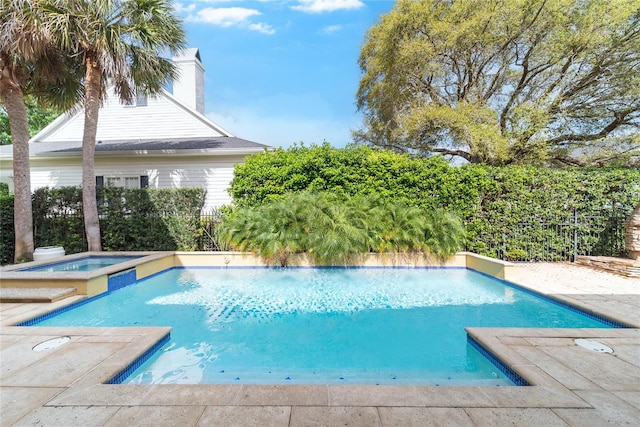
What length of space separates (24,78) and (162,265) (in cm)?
628

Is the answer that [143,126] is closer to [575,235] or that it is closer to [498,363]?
[498,363]

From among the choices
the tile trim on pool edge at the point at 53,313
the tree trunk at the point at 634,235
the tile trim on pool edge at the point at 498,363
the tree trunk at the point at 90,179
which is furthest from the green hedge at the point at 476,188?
the tile trim on pool edge at the point at 498,363

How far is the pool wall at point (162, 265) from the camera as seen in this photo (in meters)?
5.45

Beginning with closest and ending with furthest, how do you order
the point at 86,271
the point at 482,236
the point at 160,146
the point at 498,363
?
the point at 498,363 < the point at 86,271 < the point at 482,236 < the point at 160,146

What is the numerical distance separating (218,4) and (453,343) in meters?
9.68

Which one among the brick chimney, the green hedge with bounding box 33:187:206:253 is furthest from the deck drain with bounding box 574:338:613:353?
the brick chimney

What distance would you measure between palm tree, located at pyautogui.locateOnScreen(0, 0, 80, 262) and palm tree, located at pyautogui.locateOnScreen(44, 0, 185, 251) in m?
0.45

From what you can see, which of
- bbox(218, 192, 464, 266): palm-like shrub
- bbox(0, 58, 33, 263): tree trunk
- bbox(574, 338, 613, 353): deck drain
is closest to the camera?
bbox(574, 338, 613, 353): deck drain

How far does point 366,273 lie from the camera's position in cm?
789

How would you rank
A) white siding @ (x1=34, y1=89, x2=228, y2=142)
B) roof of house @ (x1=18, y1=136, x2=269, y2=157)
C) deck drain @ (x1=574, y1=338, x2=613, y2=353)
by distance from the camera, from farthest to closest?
white siding @ (x1=34, y1=89, x2=228, y2=142) → roof of house @ (x1=18, y1=136, x2=269, y2=157) → deck drain @ (x1=574, y1=338, x2=613, y2=353)

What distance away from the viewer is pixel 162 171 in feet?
40.2

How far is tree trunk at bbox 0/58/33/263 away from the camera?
7.98 m

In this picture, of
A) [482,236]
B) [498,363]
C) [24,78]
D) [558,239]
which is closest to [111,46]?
[24,78]

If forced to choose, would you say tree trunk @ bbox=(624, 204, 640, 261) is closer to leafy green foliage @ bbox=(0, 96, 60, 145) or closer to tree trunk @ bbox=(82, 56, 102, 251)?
tree trunk @ bbox=(82, 56, 102, 251)
